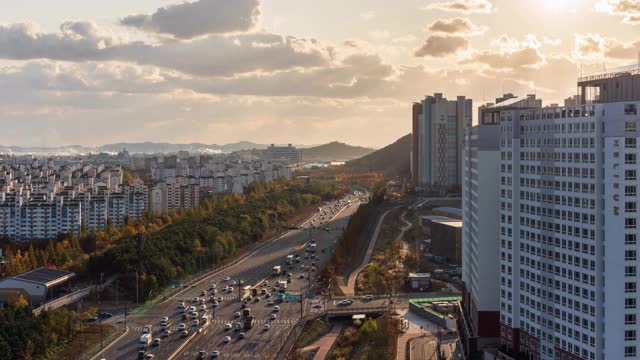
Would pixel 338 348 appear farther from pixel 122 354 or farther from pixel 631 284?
pixel 631 284

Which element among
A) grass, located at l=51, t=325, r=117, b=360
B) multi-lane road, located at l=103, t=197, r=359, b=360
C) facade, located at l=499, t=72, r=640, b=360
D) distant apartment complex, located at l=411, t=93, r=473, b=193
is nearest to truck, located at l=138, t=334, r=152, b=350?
multi-lane road, located at l=103, t=197, r=359, b=360

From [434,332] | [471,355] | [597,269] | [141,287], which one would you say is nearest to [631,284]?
[597,269]

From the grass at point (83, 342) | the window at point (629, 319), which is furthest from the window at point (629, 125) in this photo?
the grass at point (83, 342)

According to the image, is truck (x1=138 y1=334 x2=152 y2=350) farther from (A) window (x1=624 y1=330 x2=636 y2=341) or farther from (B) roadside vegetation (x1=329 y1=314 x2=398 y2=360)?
(A) window (x1=624 y1=330 x2=636 y2=341)

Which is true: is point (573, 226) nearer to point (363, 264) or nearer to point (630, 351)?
point (630, 351)

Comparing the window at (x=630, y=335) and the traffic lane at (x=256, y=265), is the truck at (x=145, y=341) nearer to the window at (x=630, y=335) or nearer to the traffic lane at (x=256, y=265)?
the traffic lane at (x=256, y=265)

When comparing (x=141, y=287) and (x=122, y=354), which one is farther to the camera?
(x=141, y=287)
